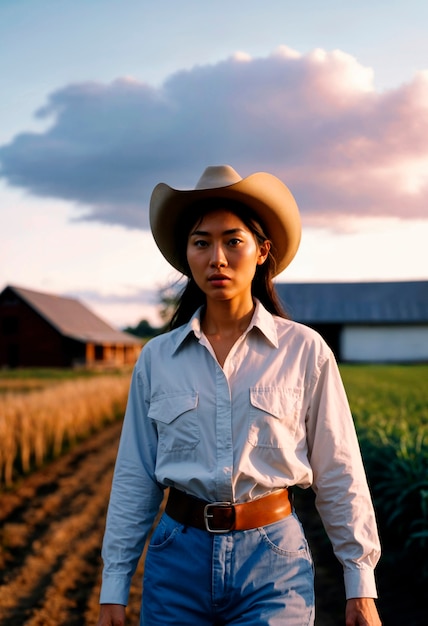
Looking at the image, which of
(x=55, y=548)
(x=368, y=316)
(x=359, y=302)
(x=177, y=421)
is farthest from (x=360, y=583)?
(x=359, y=302)

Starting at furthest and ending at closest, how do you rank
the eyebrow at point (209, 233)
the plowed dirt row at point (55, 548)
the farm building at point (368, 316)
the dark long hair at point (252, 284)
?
the farm building at point (368, 316)
the plowed dirt row at point (55, 548)
the dark long hair at point (252, 284)
the eyebrow at point (209, 233)

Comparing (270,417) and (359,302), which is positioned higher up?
(359,302)

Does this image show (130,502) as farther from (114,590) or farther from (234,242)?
(234,242)

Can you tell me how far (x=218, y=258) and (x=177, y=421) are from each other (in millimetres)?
519

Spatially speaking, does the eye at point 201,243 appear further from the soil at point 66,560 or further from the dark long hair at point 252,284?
the soil at point 66,560

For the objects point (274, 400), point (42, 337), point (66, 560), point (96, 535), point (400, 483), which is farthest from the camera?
point (42, 337)

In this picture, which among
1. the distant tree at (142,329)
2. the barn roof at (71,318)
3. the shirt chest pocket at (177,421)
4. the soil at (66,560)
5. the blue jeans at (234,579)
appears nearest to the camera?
the blue jeans at (234,579)

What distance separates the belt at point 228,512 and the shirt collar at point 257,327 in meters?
0.47

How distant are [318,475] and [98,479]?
755cm

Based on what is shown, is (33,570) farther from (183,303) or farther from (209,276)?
(209,276)

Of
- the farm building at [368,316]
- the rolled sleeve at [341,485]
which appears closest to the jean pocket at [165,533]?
the rolled sleeve at [341,485]

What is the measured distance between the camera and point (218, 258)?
2180 millimetres

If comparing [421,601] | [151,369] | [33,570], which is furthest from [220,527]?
[33,570]

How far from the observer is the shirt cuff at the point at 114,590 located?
217 centimetres
